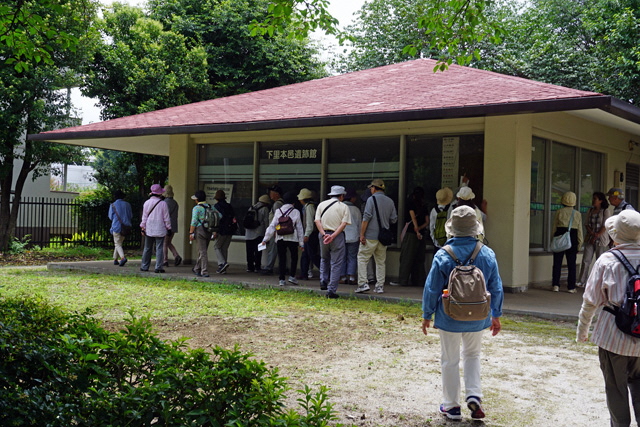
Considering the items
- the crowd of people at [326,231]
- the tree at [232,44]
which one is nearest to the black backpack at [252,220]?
the crowd of people at [326,231]

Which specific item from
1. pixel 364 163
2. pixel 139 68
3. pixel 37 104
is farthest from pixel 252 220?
pixel 139 68

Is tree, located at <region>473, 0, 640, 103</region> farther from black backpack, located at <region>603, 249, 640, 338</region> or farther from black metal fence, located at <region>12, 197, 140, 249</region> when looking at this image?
black backpack, located at <region>603, 249, 640, 338</region>

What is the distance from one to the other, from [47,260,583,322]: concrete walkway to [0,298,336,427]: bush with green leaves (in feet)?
23.1

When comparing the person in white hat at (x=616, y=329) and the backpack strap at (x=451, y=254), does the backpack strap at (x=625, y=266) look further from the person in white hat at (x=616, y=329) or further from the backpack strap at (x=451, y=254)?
the backpack strap at (x=451, y=254)

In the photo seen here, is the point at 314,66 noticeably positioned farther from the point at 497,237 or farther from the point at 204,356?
the point at 204,356

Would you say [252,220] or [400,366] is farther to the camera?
[252,220]

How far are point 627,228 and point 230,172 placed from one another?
39.3 feet

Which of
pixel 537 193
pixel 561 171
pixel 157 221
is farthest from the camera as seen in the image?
pixel 561 171

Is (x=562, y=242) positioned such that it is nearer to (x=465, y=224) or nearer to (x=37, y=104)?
(x=465, y=224)

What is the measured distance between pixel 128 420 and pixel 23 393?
578mm

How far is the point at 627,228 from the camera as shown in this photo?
4316 mm

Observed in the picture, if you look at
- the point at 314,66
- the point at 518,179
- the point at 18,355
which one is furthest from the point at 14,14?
the point at 314,66

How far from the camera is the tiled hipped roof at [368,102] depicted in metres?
10.3

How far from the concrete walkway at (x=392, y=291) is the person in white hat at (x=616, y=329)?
5383 mm
